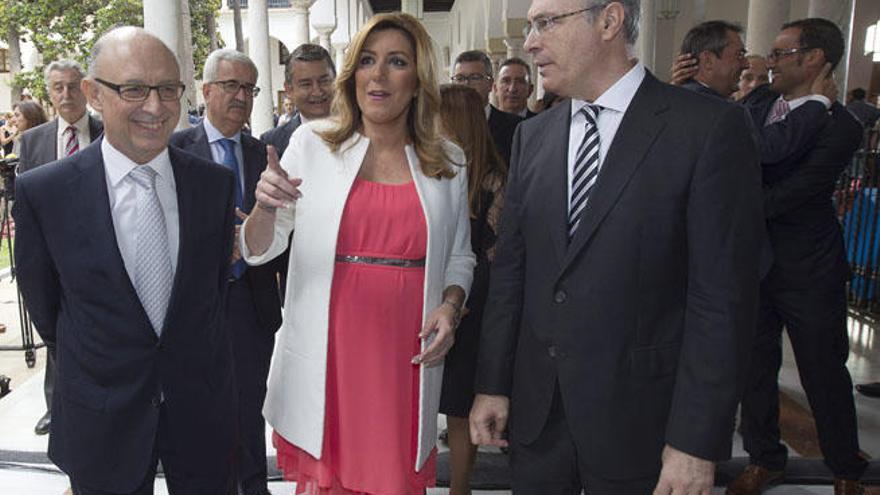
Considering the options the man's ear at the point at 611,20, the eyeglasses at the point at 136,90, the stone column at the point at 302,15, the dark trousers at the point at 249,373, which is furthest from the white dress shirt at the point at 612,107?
the stone column at the point at 302,15

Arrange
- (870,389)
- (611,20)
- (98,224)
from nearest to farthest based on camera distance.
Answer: (611,20)
(98,224)
(870,389)

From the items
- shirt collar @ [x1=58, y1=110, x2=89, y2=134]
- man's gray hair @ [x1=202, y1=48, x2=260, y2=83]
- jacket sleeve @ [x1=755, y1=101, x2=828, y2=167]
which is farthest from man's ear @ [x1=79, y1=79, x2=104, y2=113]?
jacket sleeve @ [x1=755, y1=101, x2=828, y2=167]

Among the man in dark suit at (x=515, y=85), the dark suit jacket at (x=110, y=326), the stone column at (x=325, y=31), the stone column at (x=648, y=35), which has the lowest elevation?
the dark suit jacket at (x=110, y=326)

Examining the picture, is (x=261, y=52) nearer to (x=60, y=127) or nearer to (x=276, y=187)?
(x=60, y=127)

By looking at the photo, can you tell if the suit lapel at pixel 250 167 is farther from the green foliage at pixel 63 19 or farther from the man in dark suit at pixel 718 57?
the green foliage at pixel 63 19

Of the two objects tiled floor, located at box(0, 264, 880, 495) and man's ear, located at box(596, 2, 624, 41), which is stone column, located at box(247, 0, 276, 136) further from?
man's ear, located at box(596, 2, 624, 41)

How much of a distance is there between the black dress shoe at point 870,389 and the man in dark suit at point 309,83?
3.91 meters

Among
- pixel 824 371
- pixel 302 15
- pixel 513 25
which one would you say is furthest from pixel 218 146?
pixel 302 15

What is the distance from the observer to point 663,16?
10570 mm

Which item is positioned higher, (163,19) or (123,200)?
(163,19)

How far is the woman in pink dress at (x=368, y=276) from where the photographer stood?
2119 mm

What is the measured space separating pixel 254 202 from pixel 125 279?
1406 mm

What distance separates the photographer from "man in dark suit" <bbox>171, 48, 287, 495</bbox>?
304cm

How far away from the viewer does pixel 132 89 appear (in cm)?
186
